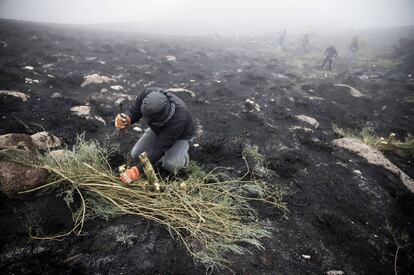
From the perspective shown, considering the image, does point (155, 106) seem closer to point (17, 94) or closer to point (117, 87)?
point (17, 94)

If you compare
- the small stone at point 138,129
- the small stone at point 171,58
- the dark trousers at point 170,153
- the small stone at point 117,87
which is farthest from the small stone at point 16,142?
the small stone at point 171,58

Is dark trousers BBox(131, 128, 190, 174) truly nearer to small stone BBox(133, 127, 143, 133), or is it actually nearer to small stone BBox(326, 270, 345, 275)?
small stone BBox(133, 127, 143, 133)

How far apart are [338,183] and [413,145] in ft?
8.52

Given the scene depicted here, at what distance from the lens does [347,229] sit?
9.17 feet

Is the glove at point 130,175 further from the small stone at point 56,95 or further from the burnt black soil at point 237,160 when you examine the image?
the small stone at point 56,95

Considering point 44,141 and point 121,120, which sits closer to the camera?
point 121,120

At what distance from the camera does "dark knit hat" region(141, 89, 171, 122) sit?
2686mm

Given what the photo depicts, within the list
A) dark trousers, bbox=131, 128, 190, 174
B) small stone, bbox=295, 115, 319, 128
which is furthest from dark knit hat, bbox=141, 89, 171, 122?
small stone, bbox=295, 115, 319, 128

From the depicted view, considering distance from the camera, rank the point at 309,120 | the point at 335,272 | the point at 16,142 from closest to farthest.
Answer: the point at 335,272, the point at 16,142, the point at 309,120

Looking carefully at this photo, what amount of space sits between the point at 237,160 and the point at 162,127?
1447mm

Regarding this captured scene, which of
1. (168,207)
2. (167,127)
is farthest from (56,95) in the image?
(168,207)

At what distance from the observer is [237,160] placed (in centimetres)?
392

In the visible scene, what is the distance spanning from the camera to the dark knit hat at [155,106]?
269 centimetres

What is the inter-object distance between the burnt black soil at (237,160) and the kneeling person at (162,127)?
0.49 m
